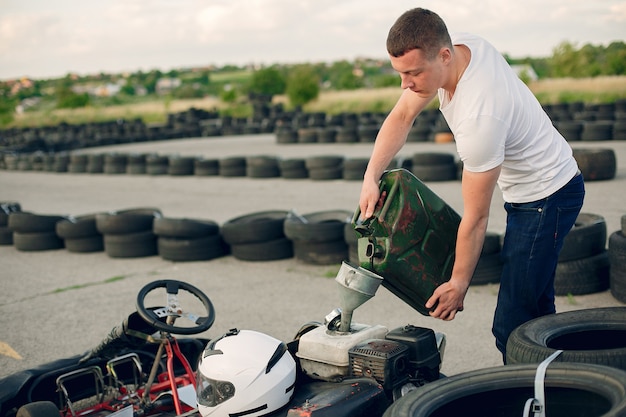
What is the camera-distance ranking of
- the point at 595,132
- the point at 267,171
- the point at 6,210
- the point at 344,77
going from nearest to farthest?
the point at 6,210 < the point at 267,171 < the point at 595,132 < the point at 344,77

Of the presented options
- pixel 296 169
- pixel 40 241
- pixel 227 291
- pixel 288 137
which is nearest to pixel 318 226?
pixel 227 291

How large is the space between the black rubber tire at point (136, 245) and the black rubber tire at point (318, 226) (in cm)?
168

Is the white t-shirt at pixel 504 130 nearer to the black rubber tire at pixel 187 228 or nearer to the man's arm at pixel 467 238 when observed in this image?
the man's arm at pixel 467 238

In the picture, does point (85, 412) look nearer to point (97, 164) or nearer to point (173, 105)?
point (97, 164)

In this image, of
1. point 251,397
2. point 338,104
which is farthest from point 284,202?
point 338,104

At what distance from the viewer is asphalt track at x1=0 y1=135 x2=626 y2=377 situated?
5.07m

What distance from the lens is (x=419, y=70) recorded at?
2.73 m

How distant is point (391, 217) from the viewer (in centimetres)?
293

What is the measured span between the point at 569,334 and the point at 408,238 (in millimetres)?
820

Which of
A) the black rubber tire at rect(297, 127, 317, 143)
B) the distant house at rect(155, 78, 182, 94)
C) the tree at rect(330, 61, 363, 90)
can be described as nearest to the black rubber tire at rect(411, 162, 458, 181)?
the black rubber tire at rect(297, 127, 317, 143)

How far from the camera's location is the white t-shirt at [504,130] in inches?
107

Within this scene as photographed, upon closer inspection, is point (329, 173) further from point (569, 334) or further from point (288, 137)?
point (569, 334)

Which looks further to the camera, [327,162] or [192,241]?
[327,162]

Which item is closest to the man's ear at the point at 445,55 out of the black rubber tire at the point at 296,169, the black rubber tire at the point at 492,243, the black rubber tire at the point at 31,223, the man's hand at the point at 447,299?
the man's hand at the point at 447,299
